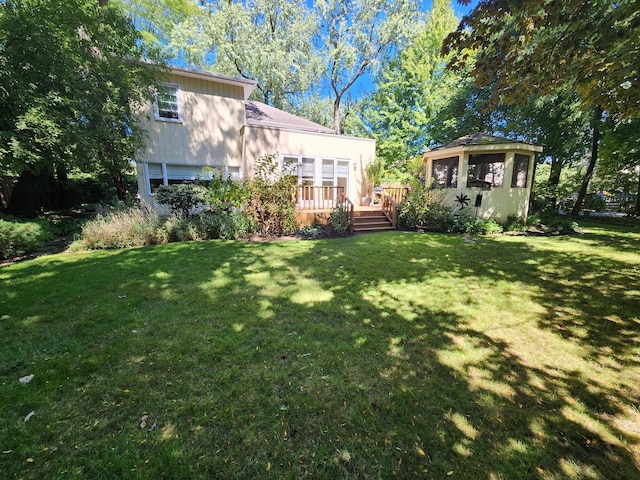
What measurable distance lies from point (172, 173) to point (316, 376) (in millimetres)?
10968

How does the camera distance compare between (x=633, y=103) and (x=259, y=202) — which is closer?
(x=633, y=103)

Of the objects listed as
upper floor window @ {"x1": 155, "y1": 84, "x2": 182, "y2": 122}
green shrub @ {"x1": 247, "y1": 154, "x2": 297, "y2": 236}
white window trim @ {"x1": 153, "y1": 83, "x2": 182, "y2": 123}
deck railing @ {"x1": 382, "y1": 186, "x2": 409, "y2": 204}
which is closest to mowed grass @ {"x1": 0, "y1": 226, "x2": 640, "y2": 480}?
green shrub @ {"x1": 247, "y1": 154, "x2": 297, "y2": 236}

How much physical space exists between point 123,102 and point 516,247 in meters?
12.5

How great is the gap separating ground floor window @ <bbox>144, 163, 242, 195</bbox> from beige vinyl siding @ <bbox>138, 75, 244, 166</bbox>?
0.73ft


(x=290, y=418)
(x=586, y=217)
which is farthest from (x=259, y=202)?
(x=586, y=217)

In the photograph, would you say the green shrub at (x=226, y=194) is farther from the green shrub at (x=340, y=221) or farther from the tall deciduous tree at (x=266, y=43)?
the tall deciduous tree at (x=266, y=43)

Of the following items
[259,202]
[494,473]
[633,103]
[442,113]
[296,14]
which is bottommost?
[494,473]

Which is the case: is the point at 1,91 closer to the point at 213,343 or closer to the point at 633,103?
the point at 213,343

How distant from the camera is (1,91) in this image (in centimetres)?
634

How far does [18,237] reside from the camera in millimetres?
6020

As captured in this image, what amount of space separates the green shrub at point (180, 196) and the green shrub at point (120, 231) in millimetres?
835

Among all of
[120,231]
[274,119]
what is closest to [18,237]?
[120,231]

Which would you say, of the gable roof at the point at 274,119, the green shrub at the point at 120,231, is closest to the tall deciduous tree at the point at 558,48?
the green shrub at the point at 120,231

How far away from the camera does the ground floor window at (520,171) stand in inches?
426
